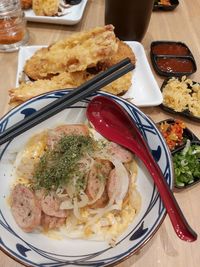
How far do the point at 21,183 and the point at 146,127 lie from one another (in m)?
0.47

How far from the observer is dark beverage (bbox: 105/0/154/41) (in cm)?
146

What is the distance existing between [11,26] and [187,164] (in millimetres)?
1184

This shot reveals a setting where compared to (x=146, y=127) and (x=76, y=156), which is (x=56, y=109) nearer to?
(x=76, y=156)

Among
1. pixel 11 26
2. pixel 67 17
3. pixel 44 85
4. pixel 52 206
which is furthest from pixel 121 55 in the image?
pixel 52 206

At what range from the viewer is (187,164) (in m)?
1.12

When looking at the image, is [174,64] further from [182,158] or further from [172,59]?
[182,158]

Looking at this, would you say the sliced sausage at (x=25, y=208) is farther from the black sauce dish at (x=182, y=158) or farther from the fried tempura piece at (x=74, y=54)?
the fried tempura piece at (x=74, y=54)

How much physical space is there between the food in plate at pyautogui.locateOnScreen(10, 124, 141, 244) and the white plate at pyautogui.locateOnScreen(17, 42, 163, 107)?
38cm

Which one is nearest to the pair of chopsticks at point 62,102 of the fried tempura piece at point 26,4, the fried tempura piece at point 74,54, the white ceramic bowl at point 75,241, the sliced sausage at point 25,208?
the white ceramic bowl at point 75,241

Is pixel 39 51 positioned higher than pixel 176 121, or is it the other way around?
pixel 39 51

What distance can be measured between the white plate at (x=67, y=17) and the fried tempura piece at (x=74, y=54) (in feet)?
1.25

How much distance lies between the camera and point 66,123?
1.16 meters

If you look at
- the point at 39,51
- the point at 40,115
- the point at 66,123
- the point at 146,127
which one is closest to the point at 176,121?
the point at 146,127

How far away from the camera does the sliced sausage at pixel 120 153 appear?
40.0 inches
